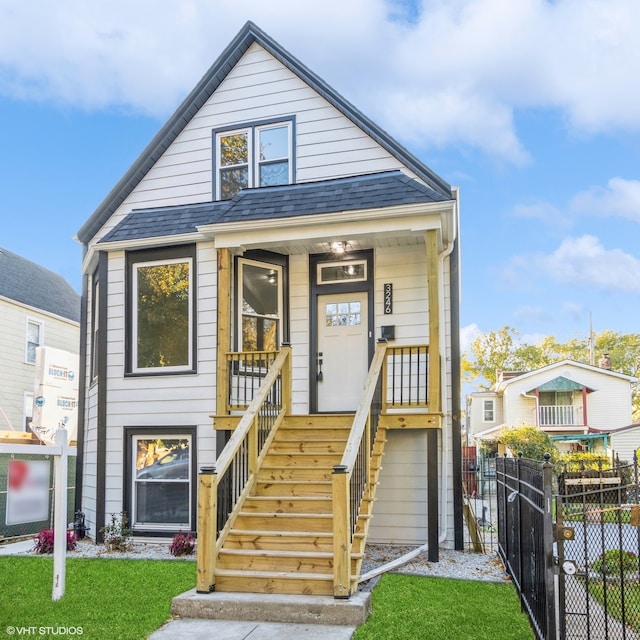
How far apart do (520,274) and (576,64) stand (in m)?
67.8

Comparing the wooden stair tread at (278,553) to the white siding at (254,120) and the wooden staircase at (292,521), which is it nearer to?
the wooden staircase at (292,521)

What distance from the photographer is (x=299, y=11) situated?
12.7 metres

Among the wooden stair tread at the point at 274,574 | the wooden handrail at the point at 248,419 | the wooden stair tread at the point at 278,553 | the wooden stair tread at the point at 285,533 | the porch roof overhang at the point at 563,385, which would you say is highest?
the porch roof overhang at the point at 563,385

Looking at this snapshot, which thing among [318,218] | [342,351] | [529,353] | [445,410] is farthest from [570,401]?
[318,218]

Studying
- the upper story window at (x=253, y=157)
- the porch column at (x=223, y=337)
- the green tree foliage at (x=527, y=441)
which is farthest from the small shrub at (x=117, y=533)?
the green tree foliage at (x=527, y=441)

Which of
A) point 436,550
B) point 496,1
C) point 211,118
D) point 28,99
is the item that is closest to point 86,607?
point 436,550

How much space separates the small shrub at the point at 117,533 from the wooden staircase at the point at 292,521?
274cm

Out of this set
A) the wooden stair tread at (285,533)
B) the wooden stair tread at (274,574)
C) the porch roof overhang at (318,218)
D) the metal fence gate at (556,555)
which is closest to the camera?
the metal fence gate at (556,555)

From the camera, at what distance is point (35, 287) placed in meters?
20.3

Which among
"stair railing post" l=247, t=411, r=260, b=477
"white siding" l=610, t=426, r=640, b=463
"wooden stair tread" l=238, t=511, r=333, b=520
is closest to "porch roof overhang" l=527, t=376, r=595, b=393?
"white siding" l=610, t=426, r=640, b=463

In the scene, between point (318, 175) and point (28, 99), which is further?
point (28, 99)

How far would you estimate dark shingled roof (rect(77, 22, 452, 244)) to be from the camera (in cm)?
986

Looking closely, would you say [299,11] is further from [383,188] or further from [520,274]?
[520,274]

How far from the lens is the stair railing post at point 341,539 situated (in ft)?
18.9
